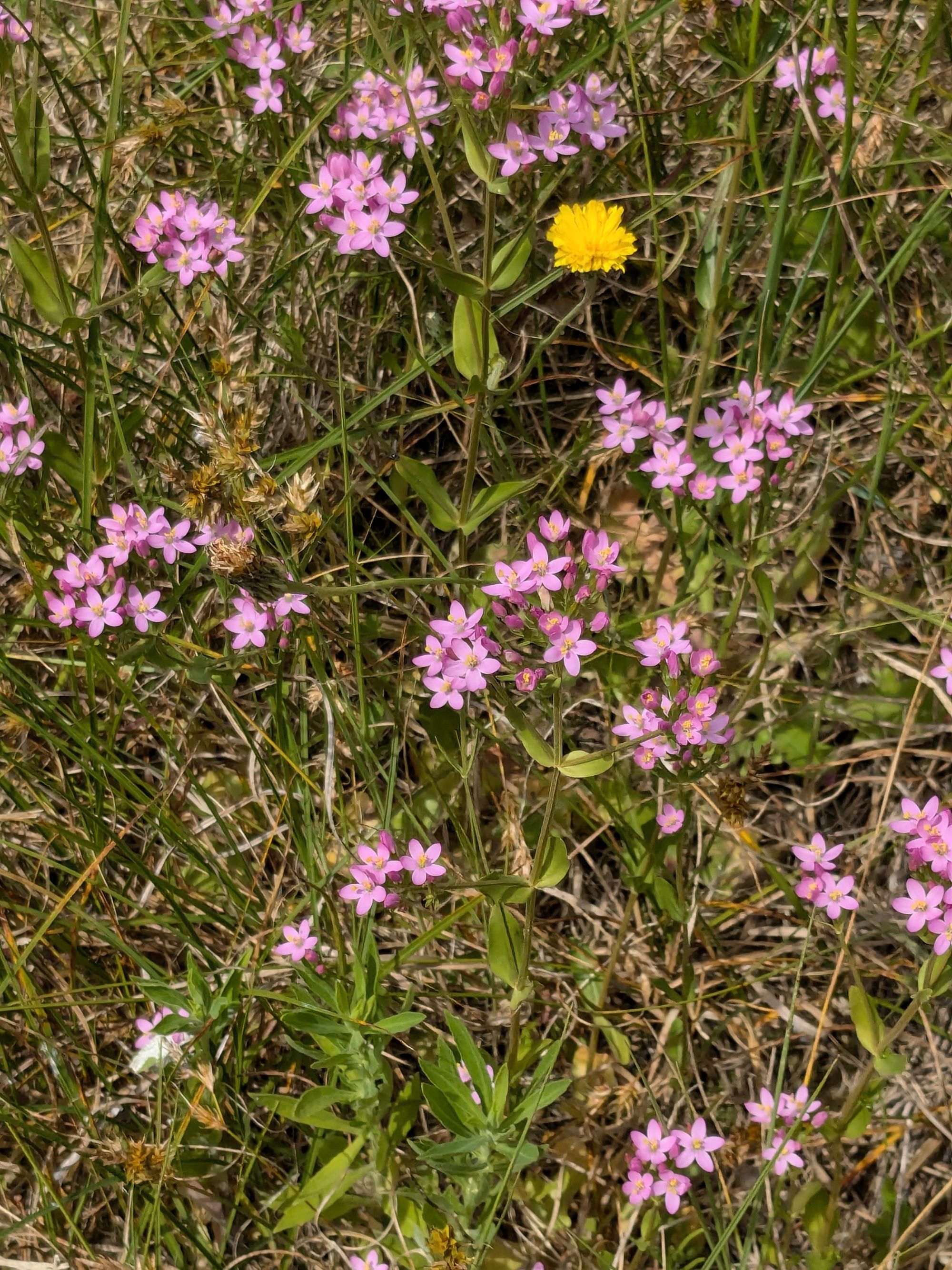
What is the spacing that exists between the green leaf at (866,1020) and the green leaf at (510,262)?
2.00 m

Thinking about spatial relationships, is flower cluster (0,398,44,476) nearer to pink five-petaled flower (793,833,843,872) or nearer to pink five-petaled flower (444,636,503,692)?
pink five-petaled flower (444,636,503,692)

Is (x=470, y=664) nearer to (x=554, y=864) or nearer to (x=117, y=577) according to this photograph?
(x=554, y=864)

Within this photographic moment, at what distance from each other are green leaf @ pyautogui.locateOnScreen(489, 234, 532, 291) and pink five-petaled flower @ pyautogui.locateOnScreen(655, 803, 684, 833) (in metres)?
1.54

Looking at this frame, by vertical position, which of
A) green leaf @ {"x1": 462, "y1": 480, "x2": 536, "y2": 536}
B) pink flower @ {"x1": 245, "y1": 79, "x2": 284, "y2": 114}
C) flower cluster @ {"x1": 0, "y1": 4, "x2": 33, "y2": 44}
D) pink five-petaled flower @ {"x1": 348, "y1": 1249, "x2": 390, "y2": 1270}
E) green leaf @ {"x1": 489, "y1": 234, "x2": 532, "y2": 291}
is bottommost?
pink five-petaled flower @ {"x1": 348, "y1": 1249, "x2": 390, "y2": 1270}

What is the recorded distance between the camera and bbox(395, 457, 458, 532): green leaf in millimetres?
3000

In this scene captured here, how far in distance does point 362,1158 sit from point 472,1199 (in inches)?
14.1

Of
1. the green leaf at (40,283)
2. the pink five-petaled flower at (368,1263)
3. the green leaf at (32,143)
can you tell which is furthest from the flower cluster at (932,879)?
the green leaf at (32,143)

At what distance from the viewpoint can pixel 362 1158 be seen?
292 cm

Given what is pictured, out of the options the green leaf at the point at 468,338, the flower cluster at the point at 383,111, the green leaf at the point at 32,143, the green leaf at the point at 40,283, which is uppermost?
the flower cluster at the point at 383,111

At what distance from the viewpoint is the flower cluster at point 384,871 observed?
2771 mm

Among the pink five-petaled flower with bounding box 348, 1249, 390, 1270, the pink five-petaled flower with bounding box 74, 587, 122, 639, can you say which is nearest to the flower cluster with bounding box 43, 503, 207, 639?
the pink five-petaled flower with bounding box 74, 587, 122, 639

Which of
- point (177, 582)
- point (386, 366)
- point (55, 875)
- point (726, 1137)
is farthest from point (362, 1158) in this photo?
point (386, 366)

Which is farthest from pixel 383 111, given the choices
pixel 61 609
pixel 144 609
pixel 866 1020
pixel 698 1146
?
pixel 698 1146

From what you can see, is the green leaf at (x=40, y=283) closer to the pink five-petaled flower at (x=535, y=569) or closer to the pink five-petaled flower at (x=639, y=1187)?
the pink five-petaled flower at (x=535, y=569)
